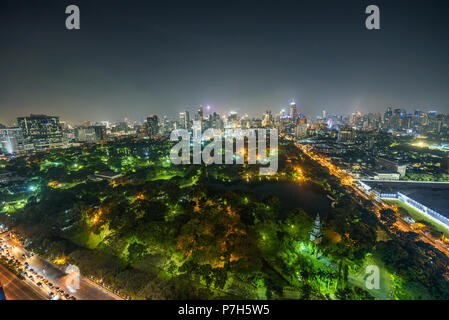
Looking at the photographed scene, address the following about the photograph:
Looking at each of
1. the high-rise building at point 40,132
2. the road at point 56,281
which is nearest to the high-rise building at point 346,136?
the road at point 56,281

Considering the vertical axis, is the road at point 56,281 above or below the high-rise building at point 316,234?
below

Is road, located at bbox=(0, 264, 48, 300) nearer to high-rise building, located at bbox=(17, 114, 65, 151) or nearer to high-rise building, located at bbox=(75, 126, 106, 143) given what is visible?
high-rise building, located at bbox=(17, 114, 65, 151)

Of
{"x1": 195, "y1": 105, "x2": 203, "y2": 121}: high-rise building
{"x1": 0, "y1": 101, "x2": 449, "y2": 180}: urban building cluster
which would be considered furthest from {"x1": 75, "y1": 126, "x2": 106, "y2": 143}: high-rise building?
{"x1": 195, "y1": 105, "x2": 203, "y2": 121}: high-rise building

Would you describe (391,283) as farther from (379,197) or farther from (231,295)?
(379,197)

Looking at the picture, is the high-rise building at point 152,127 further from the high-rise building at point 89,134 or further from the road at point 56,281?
the road at point 56,281

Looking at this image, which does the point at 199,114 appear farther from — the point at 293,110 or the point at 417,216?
the point at 417,216

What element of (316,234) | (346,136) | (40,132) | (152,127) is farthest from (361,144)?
(40,132)

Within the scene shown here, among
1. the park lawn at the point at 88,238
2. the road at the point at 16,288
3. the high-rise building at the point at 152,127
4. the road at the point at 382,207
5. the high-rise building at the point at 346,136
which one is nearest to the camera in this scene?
the road at the point at 16,288
